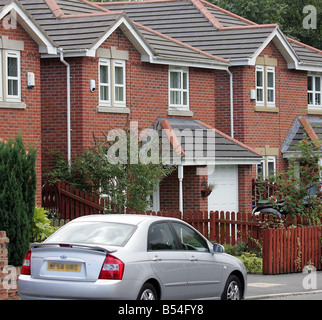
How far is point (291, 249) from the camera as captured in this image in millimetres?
19625

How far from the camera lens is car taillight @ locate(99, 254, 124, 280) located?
11688 mm

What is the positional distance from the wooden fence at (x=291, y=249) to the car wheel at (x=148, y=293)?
23.2ft

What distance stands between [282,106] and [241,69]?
2.58m

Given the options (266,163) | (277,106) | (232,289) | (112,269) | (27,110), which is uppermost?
(277,106)

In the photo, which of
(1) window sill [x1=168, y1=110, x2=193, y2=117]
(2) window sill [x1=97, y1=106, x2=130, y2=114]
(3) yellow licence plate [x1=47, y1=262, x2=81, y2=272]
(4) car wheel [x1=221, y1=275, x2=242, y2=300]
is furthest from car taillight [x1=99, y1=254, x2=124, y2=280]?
(1) window sill [x1=168, y1=110, x2=193, y2=117]

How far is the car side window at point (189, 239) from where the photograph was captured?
13500 mm

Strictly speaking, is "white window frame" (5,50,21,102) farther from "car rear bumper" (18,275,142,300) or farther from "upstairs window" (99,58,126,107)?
"car rear bumper" (18,275,142,300)

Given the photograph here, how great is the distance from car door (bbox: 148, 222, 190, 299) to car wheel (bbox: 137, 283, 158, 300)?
0.60 ft

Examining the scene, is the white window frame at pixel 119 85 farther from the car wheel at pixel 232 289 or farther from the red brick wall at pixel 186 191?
the car wheel at pixel 232 289

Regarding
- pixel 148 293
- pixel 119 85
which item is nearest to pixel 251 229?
pixel 119 85

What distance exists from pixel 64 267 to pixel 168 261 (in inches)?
62.8

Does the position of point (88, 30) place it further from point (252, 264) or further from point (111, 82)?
point (252, 264)

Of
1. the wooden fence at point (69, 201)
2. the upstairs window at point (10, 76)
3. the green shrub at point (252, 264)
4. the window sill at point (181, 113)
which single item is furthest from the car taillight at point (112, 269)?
the window sill at point (181, 113)
